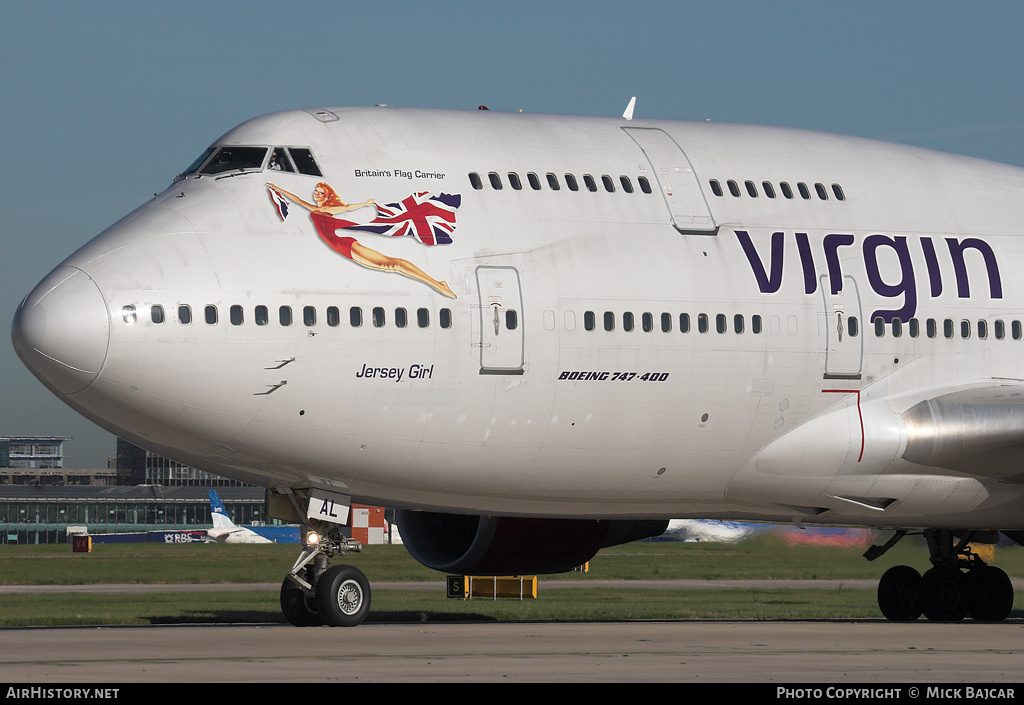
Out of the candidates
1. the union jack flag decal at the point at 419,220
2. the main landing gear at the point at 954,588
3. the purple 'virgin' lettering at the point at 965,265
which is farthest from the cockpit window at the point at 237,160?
the main landing gear at the point at 954,588

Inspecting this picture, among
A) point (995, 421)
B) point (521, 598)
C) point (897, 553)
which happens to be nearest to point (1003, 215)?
point (995, 421)

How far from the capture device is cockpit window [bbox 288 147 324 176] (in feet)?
55.5

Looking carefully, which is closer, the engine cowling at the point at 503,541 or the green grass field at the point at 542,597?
the engine cowling at the point at 503,541

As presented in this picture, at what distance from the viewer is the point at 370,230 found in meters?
16.6

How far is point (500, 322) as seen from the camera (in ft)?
54.9

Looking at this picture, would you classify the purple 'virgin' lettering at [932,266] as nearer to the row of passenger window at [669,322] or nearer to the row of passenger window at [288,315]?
the row of passenger window at [669,322]

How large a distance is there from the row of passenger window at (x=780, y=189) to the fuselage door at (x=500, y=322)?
3.14 metres

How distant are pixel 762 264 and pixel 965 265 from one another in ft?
9.89

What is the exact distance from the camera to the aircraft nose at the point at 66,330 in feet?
50.1

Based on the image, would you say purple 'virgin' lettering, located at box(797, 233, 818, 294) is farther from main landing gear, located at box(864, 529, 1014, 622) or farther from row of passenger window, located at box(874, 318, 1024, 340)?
main landing gear, located at box(864, 529, 1014, 622)

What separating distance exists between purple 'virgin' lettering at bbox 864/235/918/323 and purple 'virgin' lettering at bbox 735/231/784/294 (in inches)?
48.6

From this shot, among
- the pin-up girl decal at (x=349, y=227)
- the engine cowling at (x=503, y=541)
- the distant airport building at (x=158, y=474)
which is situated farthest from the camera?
the distant airport building at (x=158, y=474)

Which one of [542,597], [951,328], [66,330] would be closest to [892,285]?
[951,328]

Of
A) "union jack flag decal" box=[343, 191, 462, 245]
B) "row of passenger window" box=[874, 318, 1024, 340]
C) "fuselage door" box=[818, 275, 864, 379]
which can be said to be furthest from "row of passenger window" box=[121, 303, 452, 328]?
"row of passenger window" box=[874, 318, 1024, 340]
